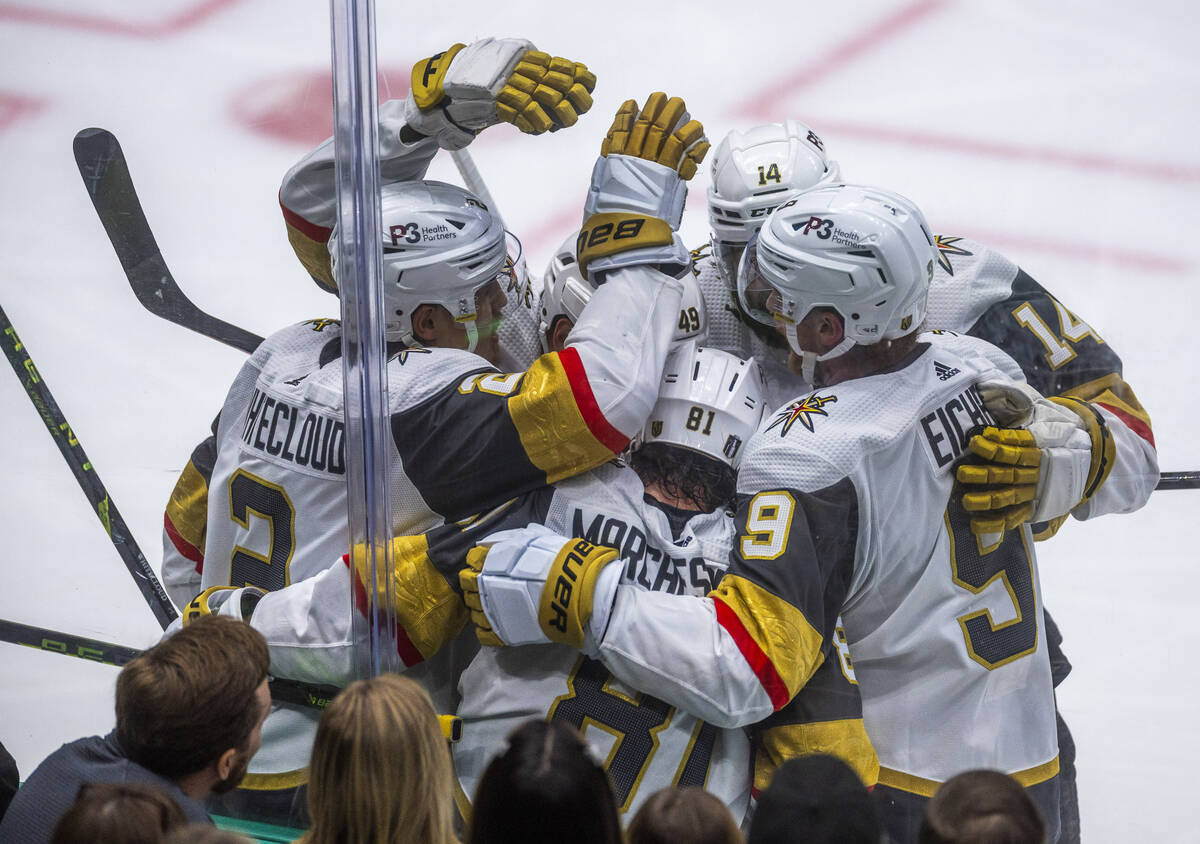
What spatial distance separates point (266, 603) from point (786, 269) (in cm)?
101

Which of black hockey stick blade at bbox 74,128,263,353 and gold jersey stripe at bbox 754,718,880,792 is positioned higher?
black hockey stick blade at bbox 74,128,263,353

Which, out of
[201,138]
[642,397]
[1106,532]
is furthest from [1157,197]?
[201,138]

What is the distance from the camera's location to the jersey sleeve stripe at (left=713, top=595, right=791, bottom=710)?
69.4 inches

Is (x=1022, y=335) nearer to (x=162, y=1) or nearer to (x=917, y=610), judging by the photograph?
(x=917, y=610)

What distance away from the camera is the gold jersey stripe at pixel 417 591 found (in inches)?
78.3

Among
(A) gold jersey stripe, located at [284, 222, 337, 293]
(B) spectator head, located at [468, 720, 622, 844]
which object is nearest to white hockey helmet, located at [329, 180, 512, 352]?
(A) gold jersey stripe, located at [284, 222, 337, 293]

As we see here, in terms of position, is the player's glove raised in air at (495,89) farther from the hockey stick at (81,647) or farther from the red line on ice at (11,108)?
A: the red line on ice at (11,108)

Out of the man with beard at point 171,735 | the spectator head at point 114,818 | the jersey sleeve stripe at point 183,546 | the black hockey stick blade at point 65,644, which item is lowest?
the black hockey stick blade at point 65,644

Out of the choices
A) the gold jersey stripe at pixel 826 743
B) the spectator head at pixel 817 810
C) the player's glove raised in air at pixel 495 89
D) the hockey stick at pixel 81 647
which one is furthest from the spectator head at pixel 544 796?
the player's glove raised in air at pixel 495 89

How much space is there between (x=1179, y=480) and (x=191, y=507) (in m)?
1.90

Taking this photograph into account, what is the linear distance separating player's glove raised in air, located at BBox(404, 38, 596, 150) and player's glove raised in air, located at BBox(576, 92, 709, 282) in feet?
0.35

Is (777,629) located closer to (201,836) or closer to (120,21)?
(201,836)

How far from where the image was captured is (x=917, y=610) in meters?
1.92

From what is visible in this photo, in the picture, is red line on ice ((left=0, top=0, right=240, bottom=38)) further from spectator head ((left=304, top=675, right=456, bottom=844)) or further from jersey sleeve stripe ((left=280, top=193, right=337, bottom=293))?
spectator head ((left=304, top=675, right=456, bottom=844))
